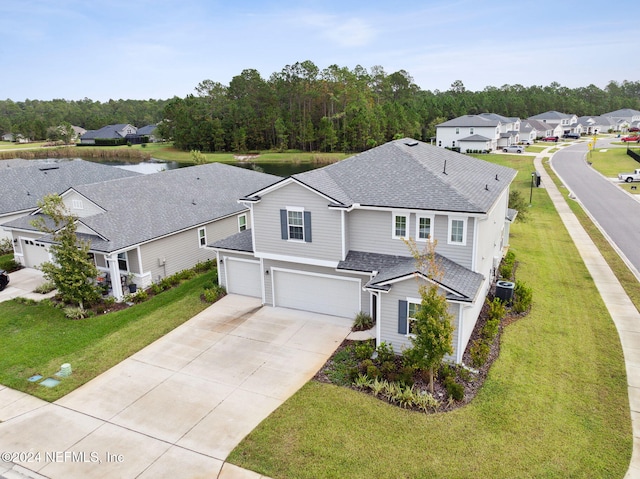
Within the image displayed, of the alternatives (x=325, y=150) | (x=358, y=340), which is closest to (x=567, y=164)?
(x=325, y=150)

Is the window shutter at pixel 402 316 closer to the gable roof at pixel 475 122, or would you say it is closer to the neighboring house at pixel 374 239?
the neighboring house at pixel 374 239

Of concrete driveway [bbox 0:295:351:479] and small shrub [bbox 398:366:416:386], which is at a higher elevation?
small shrub [bbox 398:366:416:386]

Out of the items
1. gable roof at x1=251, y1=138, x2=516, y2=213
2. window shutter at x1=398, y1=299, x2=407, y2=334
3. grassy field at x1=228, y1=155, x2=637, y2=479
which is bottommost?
grassy field at x1=228, y1=155, x2=637, y2=479

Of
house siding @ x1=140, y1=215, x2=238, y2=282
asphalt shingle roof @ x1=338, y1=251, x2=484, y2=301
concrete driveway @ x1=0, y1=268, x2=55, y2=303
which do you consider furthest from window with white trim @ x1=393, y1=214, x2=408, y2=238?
concrete driveway @ x1=0, y1=268, x2=55, y2=303

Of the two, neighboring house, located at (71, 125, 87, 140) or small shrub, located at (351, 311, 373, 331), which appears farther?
neighboring house, located at (71, 125, 87, 140)

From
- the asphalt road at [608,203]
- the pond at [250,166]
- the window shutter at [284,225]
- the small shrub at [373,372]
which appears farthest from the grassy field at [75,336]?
the pond at [250,166]

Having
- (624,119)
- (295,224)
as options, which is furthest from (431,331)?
(624,119)

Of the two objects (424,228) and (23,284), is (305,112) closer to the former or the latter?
(23,284)

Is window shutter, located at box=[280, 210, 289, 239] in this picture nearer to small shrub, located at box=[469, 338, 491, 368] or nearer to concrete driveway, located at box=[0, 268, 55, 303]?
small shrub, located at box=[469, 338, 491, 368]

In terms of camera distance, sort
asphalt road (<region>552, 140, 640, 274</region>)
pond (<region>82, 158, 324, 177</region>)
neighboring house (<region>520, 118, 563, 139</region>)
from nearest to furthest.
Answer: asphalt road (<region>552, 140, 640, 274</region>) → pond (<region>82, 158, 324, 177</region>) → neighboring house (<region>520, 118, 563, 139</region>)
